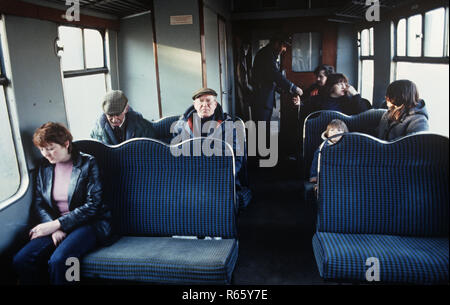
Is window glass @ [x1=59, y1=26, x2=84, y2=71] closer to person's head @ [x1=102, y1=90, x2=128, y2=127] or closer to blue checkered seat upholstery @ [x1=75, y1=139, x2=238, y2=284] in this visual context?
person's head @ [x1=102, y1=90, x2=128, y2=127]

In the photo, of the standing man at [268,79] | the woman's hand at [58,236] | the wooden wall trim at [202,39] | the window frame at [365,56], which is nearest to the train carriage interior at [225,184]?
the woman's hand at [58,236]

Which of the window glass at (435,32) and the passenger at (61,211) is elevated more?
the window glass at (435,32)

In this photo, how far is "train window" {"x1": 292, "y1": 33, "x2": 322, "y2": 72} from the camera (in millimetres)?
8117

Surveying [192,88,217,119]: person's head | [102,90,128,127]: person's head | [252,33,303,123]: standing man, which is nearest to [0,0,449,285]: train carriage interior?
[102,90,128,127]: person's head

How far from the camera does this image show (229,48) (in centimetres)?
812

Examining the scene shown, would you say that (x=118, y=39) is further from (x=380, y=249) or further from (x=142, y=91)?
(x=380, y=249)

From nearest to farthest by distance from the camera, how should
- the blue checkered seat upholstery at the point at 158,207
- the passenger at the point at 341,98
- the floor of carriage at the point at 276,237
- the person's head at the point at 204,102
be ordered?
1. the blue checkered seat upholstery at the point at 158,207
2. the floor of carriage at the point at 276,237
3. the person's head at the point at 204,102
4. the passenger at the point at 341,98

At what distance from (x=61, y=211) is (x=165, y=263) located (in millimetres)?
914

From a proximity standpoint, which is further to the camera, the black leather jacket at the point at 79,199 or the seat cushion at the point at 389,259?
the black leather jacket at the point at 79,199

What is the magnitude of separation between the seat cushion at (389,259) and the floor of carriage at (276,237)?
0.54m

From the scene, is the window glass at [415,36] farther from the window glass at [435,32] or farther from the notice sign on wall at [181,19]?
the notice sign on wall at [181,19]

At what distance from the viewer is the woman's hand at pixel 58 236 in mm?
2383

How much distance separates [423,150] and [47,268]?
2.65 meters

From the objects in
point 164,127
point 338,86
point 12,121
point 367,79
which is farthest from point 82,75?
point 367,79
